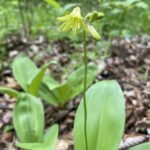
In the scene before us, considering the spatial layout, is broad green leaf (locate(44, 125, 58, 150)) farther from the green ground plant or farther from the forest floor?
the forest floor

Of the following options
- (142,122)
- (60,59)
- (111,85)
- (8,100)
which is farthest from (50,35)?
(111,85)

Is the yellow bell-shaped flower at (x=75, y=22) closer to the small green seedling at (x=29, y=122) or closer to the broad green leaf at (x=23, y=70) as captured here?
the small green seedling at (x=29, y=122)

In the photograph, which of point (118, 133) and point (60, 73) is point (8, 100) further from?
point (118, 133)

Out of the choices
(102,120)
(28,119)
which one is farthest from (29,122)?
(102,120)

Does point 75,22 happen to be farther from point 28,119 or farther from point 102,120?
point 28,119

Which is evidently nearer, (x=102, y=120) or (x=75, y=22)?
(x=75, y=22)

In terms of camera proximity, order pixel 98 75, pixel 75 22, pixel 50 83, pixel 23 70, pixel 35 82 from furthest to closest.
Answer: pixel 98 75 < pixel 23 70 < pixel 50 83 < pixel 35 82 < pixel 75 22

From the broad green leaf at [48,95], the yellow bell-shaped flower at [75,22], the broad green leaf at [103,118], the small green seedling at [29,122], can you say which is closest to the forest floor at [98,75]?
the broad green leaf at [48,95]
